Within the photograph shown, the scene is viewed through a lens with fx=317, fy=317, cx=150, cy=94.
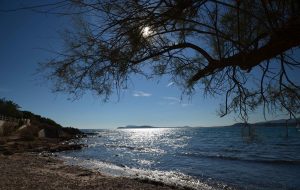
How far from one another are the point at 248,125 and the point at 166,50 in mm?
2506

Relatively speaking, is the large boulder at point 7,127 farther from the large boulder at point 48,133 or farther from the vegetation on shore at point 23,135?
the large boulder at point 48,133

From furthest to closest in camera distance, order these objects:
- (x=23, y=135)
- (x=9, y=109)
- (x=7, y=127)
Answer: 1. (x=9, y=109)
2. (x=23, y=135)
3. (x=7, y=127)

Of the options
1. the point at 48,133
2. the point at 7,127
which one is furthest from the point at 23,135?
the point at 48,133

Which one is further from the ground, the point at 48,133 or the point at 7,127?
the point at 7,127

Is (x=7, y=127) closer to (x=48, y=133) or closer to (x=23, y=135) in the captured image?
(x=23, y=135)

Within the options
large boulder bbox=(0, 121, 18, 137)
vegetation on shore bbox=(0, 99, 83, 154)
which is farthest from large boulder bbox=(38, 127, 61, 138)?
large boulder bbox=(0, 121, 18, 137)

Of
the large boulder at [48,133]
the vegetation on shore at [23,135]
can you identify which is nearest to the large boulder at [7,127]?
the vegetation on shore at [23,135]

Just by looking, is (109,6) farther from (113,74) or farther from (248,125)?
(248,125)

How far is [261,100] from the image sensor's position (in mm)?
6102

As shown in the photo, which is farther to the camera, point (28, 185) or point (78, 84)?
point (28, 185)

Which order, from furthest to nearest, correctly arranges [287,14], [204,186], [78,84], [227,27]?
[204,186] < [227,27] < [78,84] < [287,14]

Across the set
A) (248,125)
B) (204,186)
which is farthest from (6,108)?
(248,125)

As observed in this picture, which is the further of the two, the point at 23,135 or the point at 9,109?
the point at 9,109

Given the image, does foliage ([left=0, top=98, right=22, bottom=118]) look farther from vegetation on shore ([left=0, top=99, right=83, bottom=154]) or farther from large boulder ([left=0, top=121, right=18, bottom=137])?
large boulder ([left=0, top=121, right=18, bottom=137])
